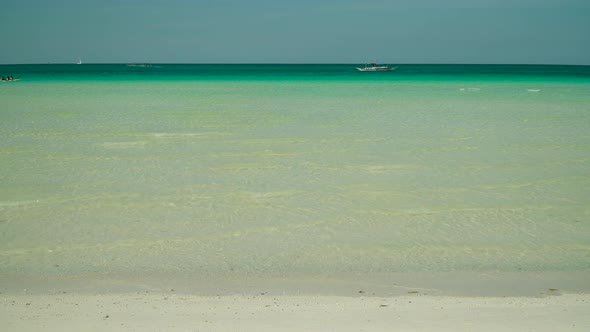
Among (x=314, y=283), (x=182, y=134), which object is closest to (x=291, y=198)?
(x=314, y=283)

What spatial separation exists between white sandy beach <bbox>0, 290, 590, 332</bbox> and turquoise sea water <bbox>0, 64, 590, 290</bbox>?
2.58ft

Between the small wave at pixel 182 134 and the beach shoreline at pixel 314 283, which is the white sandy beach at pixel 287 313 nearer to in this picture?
the beach shoreline at pixel 314 283

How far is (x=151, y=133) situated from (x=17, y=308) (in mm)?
11350

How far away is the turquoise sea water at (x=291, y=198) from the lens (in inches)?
237

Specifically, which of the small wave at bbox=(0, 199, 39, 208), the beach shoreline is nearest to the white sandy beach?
the beach shoreline

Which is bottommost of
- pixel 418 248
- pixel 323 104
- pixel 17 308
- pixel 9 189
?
pixel 323 104

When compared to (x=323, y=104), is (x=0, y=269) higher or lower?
higher

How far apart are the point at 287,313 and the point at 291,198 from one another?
4.12m

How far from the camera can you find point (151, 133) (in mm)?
15625

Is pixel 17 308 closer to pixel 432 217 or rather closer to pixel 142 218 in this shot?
pixel 142 218

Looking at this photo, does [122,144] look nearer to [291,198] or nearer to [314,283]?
[291,198]

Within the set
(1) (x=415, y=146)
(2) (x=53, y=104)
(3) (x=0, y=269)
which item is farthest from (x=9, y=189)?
(2) (x=53, y=104)

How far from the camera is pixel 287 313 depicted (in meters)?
4.50

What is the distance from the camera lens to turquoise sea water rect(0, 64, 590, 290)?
6.03 meters
